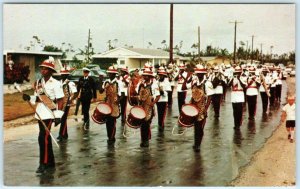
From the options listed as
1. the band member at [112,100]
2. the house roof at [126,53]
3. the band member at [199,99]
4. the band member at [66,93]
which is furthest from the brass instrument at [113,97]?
the house roof at [126,53]

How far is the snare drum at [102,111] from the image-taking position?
11383mm

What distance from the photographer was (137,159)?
9836 mm

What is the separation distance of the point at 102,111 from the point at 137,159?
1976 mm

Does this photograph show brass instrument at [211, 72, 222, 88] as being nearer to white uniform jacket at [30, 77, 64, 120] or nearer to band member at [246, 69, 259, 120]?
band member at [246, 69, 259, 120]

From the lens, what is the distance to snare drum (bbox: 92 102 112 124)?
11383 millimetres

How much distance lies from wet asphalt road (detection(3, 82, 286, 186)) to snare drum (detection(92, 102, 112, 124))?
590 mm

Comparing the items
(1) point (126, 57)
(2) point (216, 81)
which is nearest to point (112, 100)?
(2) point (216, 81)

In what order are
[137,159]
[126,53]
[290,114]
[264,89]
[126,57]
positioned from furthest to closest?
[126,53] → [126,57] → [264,89] → [290,114] → [137,159]

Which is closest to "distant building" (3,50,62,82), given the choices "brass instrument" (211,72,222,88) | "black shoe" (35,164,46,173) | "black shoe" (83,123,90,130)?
"brass instrument" (211,72,222,88)

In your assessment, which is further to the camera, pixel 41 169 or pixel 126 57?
pixel 126 57

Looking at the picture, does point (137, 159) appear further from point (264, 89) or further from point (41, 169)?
point (264, 89)

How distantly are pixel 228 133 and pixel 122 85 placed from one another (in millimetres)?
3690

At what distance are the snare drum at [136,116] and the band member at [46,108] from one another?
212cm

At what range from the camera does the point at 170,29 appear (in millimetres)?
25703
